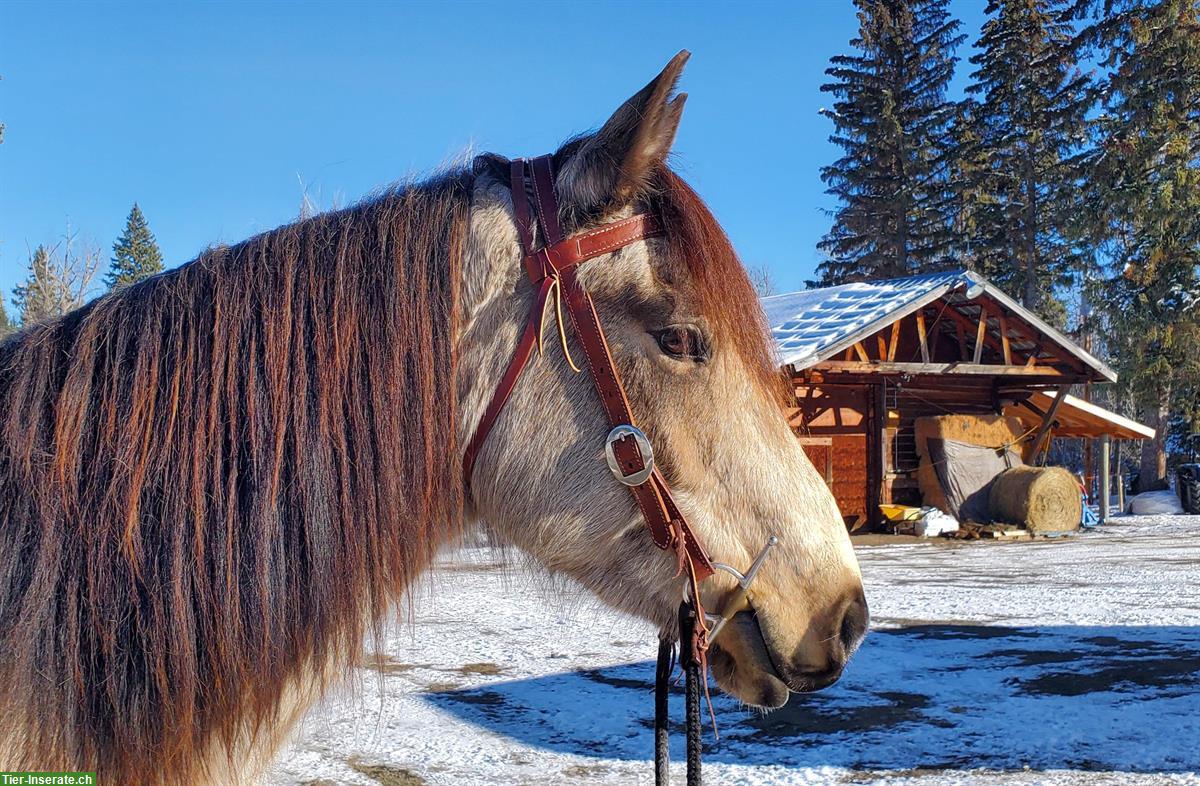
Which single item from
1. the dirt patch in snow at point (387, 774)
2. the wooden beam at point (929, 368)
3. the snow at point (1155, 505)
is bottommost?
the snow at point (1155, 505)

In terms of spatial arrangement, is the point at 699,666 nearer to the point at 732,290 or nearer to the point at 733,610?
the point at 733,610

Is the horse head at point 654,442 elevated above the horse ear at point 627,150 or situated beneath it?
situated beneath

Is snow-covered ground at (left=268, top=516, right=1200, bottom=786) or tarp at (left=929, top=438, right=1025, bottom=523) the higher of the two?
tarp at (left=929, top=438, right=1025, bottom=523)

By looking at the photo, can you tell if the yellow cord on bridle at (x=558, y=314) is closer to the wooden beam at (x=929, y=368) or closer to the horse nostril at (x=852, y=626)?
the horse nostril at (x=852, y=626)

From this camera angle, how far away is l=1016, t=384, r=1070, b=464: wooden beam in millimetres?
17672

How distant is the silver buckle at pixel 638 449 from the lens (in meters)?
1.56

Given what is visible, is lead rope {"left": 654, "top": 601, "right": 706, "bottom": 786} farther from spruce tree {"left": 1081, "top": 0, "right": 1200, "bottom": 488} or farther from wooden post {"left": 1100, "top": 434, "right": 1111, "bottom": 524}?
spruce tree {"left": 1081, "top": 0, "right": 1200, "bottom": 488}

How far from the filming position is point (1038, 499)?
16.6 meters

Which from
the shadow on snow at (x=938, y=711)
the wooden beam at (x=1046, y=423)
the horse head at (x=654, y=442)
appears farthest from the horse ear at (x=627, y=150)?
the wooden beam at (x=1046, y=423)

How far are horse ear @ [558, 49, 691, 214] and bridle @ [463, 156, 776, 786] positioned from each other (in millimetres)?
50

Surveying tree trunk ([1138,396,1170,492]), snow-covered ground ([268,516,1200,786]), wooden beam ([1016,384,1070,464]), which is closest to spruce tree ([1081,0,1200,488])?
tree trunk ([1138,396,1170,492])

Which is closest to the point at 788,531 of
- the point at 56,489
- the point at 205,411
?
the point at 205,411

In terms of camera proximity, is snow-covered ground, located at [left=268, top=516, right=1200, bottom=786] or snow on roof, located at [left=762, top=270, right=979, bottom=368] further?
snow on roof, located at [left=762, top=270, right=979, bottom=368]

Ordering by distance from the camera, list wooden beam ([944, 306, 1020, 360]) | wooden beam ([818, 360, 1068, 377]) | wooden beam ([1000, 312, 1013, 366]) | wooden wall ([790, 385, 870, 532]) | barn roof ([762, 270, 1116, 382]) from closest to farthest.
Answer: barn roof ([762, 270, 1116, 382]) < wooden beam ([818, 360, 1068, 377]) < wooden wall ([790, 385, 870, 532]) < wooden beam ([1000, 312, 1013, 366]) < wooden beam ([944, 306, 1020, 360])
